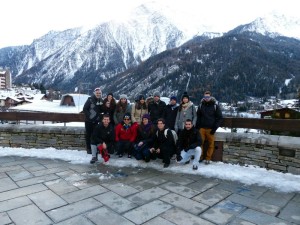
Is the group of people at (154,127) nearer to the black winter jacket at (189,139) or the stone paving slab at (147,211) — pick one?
the black winter jacket at (189,139)

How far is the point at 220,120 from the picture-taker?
6.06 meters

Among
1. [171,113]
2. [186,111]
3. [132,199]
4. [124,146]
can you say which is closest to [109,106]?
[124,146]

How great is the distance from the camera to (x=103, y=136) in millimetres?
6418

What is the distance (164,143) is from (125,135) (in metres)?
0.99

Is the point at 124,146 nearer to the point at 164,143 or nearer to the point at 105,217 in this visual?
the point at 164,143

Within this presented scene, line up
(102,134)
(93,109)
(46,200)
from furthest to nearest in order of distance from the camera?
(93,109) < (102,134) < (46,200)

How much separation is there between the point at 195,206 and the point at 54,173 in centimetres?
288

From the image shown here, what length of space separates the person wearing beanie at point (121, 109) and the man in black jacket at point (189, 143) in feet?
4.79

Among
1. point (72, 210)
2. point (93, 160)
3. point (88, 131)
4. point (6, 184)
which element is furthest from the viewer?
point (88, 131)

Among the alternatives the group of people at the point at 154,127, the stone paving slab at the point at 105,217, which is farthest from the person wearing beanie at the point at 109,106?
the stone paving slab at the point at 105,217

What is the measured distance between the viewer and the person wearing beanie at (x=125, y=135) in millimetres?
6441

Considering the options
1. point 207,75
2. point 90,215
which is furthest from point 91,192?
point 207,75

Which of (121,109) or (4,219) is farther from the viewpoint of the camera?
(121,109)

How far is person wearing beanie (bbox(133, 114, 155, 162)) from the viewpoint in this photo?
20.2 ft
